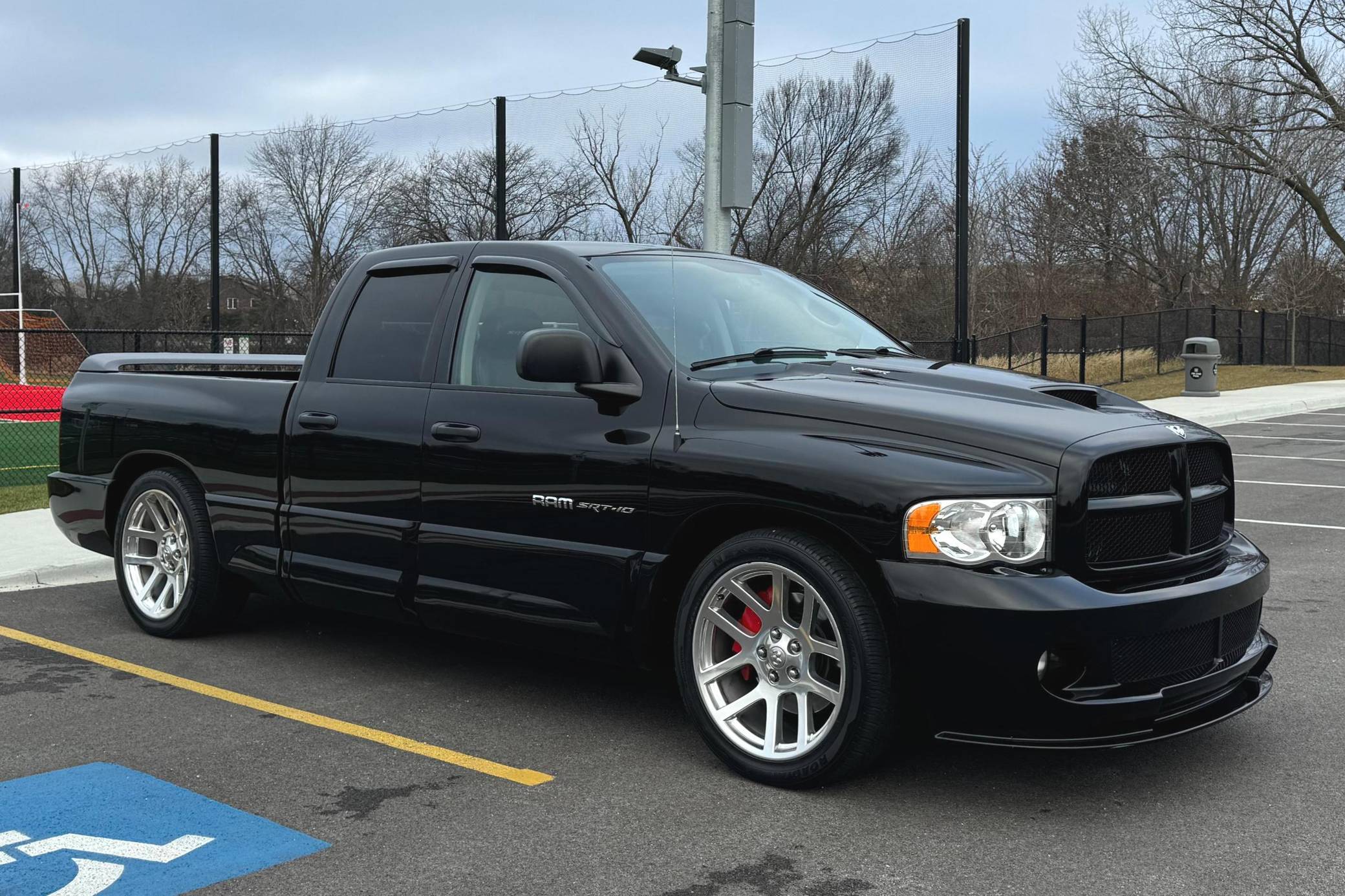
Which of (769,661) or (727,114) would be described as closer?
(769,661)

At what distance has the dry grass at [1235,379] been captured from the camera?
88.0ft

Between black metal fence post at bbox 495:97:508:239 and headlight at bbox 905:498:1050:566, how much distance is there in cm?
1871

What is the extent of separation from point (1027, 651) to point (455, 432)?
7.84 ft

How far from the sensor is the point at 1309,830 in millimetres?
3971

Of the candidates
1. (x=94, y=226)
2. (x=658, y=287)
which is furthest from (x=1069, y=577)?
(x=94, y=226)

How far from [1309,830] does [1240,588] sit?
31.6 inches

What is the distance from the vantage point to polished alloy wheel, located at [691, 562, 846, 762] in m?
4.32

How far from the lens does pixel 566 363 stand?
15.5ft

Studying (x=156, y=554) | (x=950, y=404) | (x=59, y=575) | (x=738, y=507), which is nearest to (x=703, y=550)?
(x=738, y=507)

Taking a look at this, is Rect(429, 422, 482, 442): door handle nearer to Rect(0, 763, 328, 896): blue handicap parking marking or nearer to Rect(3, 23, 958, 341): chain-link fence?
Rect(0, 763, 328, 896): blue handicap parking marking

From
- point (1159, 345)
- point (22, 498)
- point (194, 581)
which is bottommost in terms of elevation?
point (22, 498)

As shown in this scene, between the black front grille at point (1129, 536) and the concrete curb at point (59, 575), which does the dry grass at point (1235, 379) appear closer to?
the concrete curb at point (59, 575)

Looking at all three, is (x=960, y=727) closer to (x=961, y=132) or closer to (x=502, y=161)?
(x=961, y=132)

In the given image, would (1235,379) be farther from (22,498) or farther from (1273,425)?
(22,498)
